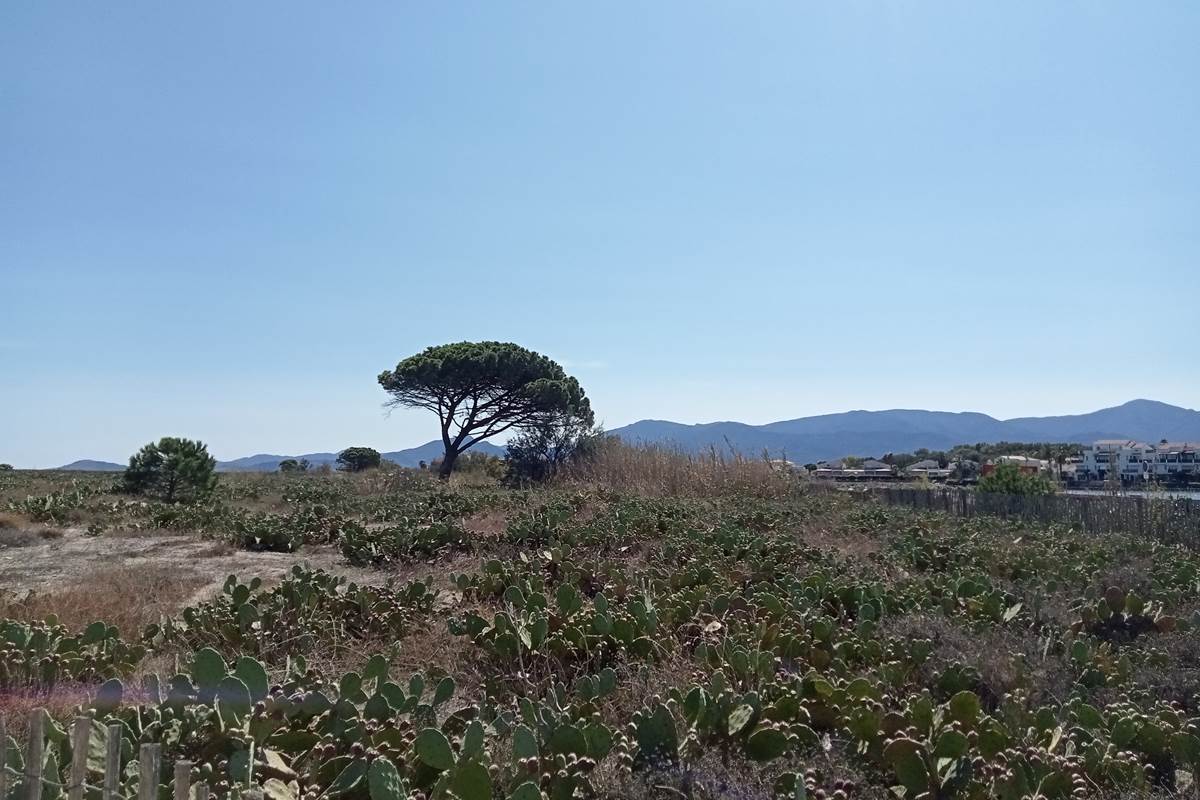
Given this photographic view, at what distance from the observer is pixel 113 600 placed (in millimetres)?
5914

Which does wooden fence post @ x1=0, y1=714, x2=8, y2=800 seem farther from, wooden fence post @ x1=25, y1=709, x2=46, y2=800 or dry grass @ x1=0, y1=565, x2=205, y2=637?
dry grass @ x1=0, y1=565, x2=205, y2=637

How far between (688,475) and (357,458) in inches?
937

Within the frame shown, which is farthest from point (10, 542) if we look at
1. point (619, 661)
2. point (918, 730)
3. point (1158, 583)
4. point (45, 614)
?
point (1158, 583)

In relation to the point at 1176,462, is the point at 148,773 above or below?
above

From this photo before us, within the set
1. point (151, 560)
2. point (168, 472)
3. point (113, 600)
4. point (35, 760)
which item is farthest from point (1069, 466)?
point (35, 760)

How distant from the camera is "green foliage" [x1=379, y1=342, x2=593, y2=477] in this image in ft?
96.3

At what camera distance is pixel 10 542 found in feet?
32.2

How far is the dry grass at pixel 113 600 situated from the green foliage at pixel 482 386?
71.5 ft

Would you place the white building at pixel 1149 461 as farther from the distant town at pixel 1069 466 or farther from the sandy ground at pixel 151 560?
the sandy ground at pixel 151 560

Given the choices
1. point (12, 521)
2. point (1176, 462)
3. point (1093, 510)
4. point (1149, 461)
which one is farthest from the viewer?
point (1176, 462)

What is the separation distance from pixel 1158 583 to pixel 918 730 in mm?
4165

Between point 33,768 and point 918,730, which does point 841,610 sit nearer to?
point 918,730

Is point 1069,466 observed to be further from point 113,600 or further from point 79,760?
point 79,760

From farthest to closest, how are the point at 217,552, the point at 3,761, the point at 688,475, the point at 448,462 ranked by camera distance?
the point at 448,462, the point at 688,475, the point at 217,552, the point at 3,761
